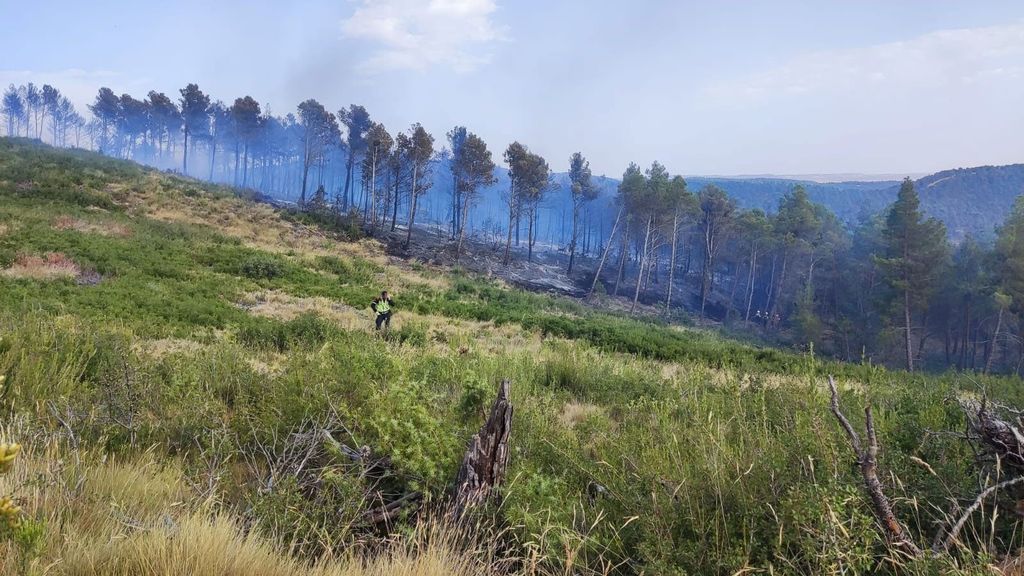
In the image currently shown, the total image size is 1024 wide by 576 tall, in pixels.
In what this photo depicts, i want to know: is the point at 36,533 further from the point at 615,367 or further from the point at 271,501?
the point at 615,367

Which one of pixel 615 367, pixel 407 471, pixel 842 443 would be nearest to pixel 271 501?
pixel 407 471

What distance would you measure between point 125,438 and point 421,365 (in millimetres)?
3066

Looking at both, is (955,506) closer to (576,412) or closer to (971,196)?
(576,412)

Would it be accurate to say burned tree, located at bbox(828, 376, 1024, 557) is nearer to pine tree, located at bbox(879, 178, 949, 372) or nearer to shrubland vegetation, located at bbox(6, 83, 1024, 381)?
shrubland vegetation, located at bbox(6, 83, 1024, 381)

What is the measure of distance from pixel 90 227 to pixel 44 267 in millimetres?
8312

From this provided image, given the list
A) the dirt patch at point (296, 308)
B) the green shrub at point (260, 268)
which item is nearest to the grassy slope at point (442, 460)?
the dirt patch at point (296, 308)

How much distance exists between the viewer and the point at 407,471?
2.94 m

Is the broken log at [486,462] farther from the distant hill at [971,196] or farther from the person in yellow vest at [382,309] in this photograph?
the distant hill at [971,196]

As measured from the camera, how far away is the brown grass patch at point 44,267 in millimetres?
12688

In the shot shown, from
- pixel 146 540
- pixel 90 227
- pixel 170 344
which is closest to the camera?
pixel 146 540

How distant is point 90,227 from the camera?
20594 millimetres

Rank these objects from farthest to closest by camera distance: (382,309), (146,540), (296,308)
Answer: (296,308)
(382,309)
(146,540)

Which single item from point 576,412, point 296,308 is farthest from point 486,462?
point 296,308

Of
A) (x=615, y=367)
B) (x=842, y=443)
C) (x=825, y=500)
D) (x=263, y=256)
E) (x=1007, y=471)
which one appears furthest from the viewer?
(x=263, y=256)
